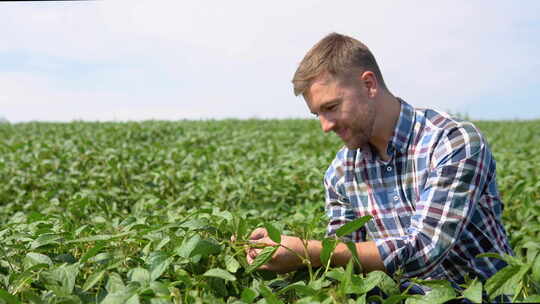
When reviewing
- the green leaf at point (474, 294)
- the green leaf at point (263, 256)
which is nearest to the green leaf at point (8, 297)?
the green leaf at point (263, 256)

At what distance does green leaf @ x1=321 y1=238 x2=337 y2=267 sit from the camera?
1.57 metres

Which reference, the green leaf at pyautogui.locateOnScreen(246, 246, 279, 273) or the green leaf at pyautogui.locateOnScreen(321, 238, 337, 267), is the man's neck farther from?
the green leaf at pyautogui.locateOnScreen(246, 246, 279, 273)

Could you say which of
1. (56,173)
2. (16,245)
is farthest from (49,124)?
(16,245)

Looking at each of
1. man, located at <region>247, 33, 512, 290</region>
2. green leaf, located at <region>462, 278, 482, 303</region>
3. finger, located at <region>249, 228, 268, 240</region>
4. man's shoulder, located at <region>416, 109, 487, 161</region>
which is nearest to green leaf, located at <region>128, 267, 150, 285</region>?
man, located at <region>247, 33, 512, 290</region>

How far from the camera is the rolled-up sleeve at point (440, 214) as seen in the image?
1840 mm

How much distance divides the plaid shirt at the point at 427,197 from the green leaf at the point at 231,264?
0.54 meters

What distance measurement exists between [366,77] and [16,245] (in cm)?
149

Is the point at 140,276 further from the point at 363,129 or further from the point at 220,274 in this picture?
the point at 363,129

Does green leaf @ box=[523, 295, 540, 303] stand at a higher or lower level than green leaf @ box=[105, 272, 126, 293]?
lower

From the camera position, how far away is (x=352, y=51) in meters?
2.21

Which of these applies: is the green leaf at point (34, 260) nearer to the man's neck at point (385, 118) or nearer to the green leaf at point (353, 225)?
the green leaf at point (353, 225)

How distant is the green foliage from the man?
0.52 ft

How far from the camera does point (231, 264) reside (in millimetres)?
1597

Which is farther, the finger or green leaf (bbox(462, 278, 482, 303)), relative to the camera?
the finger
